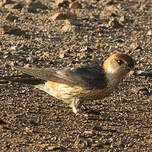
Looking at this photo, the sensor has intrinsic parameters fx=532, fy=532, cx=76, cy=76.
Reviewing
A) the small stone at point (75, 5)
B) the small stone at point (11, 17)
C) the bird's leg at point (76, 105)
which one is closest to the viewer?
the bird's leg at point (76, 105)

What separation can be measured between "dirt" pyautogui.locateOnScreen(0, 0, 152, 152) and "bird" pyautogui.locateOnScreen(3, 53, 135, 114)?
0.98 feet

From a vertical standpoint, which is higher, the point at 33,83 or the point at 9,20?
the point at 33,83

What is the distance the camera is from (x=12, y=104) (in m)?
7.05

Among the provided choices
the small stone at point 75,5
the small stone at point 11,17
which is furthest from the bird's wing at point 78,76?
the small stone at point 75,5

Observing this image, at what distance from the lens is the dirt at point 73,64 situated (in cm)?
607

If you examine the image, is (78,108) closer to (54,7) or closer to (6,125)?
(6,125)

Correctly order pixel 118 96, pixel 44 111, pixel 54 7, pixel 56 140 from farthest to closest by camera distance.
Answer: pixel 54 7
pixel 118 96
pixel 44 111
pixel 56 140

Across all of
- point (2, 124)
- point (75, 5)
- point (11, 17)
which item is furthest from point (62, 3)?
point (2, 124)

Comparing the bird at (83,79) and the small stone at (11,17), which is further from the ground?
the bird at (83,79)

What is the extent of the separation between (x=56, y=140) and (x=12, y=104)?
1292 mm

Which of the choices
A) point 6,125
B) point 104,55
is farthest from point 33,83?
point 104,55

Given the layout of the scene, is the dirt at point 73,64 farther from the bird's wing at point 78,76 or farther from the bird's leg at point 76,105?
the bird's wing at point 78,76

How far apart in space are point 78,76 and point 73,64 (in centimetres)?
248

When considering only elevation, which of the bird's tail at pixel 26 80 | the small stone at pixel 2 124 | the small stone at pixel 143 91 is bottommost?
the small stone at pixel 143 91
